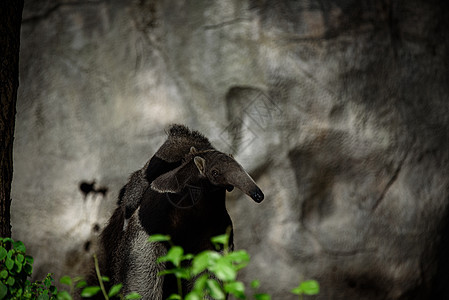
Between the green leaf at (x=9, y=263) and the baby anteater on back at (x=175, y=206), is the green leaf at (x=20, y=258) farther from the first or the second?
the baby anteater on back at (x=175, y=206)

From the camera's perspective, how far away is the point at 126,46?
5016mm

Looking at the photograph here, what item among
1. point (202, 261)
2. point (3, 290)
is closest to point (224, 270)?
Result: point (202, 261)

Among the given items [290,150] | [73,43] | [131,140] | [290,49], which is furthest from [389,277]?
[73,43]

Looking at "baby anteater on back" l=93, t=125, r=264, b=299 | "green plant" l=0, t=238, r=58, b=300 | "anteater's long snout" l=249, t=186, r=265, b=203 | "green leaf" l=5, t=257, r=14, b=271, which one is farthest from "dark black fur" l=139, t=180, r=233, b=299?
"green leaf" l=5, t=257, r=14, b=271

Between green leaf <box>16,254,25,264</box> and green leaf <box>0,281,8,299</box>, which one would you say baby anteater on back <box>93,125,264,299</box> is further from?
green leaf <box>0,281,8,299</box>

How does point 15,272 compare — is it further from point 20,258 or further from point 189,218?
point 189,218

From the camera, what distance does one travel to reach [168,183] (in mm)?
3613

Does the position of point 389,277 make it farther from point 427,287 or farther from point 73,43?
point 73,43

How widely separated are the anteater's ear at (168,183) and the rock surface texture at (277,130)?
3.81ft

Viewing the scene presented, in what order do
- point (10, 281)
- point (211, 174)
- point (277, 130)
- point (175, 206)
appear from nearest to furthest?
point (10, 281), point (211, 174), point (175, 206), point (277, 130)

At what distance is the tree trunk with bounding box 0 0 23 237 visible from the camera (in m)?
3.43

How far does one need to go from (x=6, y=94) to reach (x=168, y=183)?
1.27 metres

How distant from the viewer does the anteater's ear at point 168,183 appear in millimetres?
3557

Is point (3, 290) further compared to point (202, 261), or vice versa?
point (3, 290)
